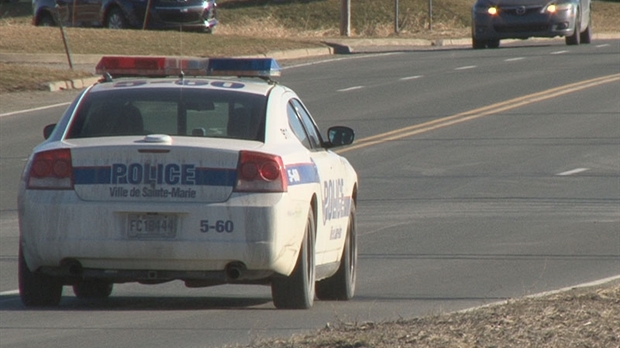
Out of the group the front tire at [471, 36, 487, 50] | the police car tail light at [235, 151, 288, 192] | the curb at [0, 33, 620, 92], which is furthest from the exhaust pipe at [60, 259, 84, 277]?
the front tire at [471, 36, 487, 50]

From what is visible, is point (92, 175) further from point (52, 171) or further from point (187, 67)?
point (187, 67)

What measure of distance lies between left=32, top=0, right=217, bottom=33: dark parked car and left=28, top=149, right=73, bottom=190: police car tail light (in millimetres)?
25933

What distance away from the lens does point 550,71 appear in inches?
1127

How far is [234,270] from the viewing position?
27.8 feet

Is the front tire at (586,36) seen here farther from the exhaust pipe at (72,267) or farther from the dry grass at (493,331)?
the exhaust pipe at (72,267)

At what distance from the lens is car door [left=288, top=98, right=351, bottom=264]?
9281 mm

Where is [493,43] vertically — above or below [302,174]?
below

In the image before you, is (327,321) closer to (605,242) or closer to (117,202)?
(117,202)

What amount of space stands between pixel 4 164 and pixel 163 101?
1002cm

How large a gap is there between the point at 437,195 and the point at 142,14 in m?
19.1

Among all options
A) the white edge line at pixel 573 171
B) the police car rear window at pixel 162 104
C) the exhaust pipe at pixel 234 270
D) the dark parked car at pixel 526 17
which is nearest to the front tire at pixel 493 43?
the dark parked car at pixel 526 17

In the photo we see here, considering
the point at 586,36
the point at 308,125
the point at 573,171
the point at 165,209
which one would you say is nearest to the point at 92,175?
the point at 165,209

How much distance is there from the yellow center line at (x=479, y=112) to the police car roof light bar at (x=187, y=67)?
34.2 feet

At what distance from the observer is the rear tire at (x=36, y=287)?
28.9 feet
